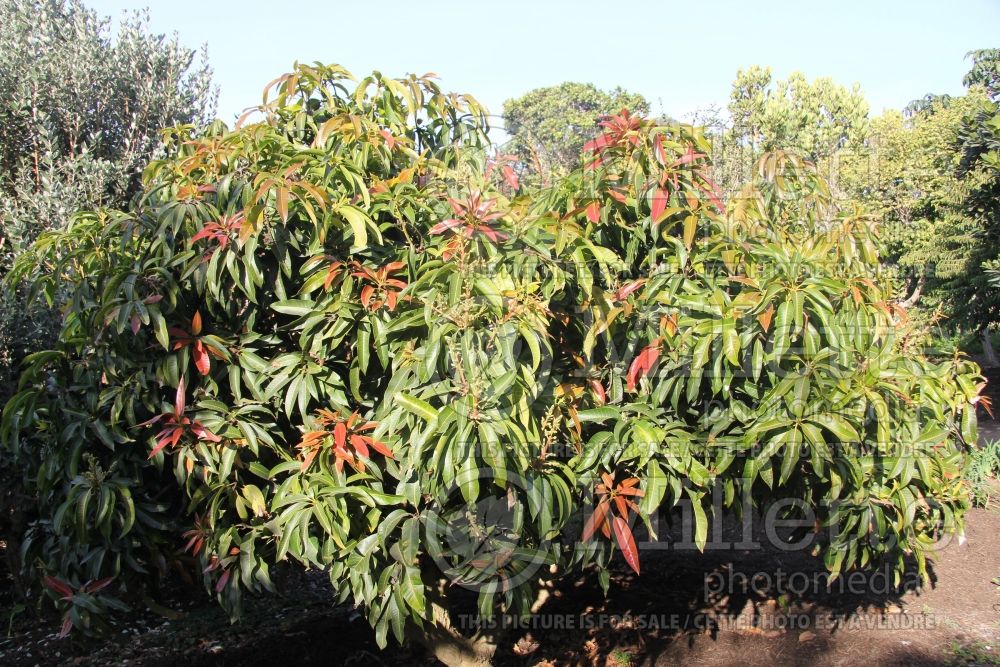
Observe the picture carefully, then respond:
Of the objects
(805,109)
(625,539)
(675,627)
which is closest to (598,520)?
(625,539)

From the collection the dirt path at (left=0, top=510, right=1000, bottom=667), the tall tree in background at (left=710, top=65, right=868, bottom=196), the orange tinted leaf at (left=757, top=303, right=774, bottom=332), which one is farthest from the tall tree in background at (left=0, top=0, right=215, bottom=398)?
the tall tree in background at (left=710, top=65, right=868, bottom=196)

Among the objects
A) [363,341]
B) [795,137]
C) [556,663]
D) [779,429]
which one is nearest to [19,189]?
[363,341]

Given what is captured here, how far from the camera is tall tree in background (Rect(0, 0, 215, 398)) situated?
454cm

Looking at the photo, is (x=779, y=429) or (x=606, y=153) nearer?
(x=779, y=429)

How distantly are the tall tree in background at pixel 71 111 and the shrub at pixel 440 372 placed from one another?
6.97 feet

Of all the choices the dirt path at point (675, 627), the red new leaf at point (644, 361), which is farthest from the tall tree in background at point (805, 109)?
the red new leaf at point (644, 361)

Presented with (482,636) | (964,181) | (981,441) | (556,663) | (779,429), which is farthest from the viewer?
(964,181)

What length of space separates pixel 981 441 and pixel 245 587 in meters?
7.21

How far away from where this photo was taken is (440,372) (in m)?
2.12

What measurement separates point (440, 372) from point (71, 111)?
4219mm

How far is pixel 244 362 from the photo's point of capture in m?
2.45

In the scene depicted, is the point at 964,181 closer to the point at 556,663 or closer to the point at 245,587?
the point at 556,663

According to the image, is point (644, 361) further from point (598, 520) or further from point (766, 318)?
point (598, 520)

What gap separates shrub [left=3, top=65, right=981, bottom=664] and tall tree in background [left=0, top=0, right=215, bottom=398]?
2.13 m
